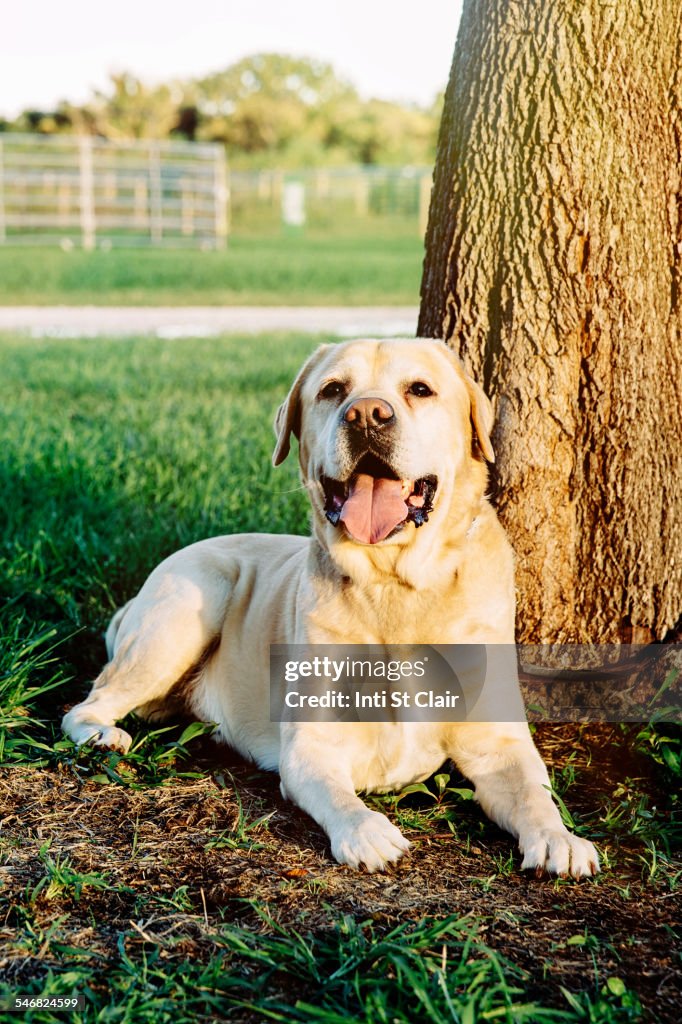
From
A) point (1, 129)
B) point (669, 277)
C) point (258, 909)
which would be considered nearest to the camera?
point (258, 909)

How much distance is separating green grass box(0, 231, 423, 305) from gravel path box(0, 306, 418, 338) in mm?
999

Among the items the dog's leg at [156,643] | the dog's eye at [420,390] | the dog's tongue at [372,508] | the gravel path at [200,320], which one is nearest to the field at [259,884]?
the dog's leg at [156,643]

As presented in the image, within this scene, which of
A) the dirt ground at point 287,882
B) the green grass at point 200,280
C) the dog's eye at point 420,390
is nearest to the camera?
the dirt ground at point 287,882

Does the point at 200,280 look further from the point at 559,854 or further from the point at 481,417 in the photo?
the point at 559,854

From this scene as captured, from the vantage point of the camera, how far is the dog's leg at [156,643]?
361cm

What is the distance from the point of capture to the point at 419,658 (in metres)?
3.12

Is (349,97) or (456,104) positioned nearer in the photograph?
(456,104)

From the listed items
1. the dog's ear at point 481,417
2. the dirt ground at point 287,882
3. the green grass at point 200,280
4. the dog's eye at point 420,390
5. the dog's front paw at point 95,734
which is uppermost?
the dog's eye at point 420,390

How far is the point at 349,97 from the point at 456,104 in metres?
75.8

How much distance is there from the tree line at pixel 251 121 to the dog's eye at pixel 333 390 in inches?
1658

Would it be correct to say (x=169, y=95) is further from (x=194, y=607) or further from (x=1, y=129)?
(x=194, y=607)

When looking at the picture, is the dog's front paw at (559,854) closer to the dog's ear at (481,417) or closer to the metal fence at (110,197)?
the dog's ear at (481,417)

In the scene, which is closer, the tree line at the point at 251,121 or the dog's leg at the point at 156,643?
the dog's leg at the point at 156,643

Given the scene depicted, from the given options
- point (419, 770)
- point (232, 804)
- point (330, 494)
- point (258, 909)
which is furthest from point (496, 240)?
point (258, 909)
